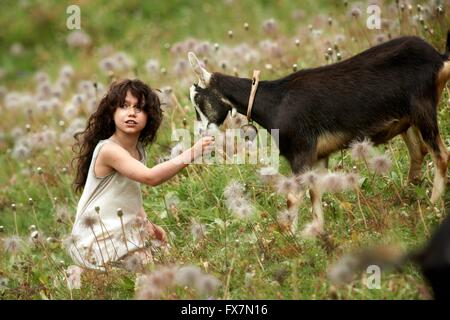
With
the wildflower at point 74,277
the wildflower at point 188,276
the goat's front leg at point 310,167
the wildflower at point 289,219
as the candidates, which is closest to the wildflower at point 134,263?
the wildflower at point 74,277

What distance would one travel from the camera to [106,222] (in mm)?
5980

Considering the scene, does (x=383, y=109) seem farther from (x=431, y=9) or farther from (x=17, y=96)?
(x=17, y=96)

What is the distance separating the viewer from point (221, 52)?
10.0 m

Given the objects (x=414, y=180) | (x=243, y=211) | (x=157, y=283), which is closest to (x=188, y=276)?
(x=157, y=283)

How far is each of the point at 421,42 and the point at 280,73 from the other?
3.55 meters

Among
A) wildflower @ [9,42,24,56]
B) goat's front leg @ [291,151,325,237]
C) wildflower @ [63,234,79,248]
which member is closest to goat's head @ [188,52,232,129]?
goat's front leg @ [291,151,325,237]

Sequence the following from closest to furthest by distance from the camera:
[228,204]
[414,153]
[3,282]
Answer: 1. [228,204]
2. [414,153]
3. [3,282]

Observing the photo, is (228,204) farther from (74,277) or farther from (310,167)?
(74,277)

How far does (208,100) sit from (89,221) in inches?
48.7

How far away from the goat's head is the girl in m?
0.37

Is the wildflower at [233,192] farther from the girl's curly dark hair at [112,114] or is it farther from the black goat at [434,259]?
the black goat at [434,259]

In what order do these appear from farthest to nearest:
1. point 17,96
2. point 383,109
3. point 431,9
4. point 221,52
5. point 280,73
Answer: point 17,96 → point 221,52 → point 280,73 → point 431,9 → point 383,109
